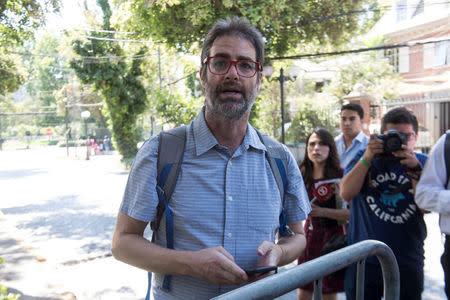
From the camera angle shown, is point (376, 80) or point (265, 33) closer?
point (265, 33)

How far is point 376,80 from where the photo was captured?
21047mm

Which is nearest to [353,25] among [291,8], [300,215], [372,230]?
[291,8]

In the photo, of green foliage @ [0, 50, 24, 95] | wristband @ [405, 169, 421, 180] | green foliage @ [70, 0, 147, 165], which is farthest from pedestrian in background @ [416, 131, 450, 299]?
green foliage @ [70, 0, 147, 165]

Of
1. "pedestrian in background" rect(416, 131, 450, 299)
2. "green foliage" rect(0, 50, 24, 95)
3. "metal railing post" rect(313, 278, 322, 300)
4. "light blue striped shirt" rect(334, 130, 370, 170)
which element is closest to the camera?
"metal railing post" rect(313, 278, 322, 300)

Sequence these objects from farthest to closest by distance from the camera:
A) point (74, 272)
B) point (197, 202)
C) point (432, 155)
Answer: point (74, 272) → point (432, 155) → point (197, 202)

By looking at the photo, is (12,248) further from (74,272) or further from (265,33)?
(265,33)

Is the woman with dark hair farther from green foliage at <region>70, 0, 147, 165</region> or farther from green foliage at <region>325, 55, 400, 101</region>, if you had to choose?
green foliage at <region>325, 55, 400, 101</region>

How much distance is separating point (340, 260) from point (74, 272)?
15.6ft

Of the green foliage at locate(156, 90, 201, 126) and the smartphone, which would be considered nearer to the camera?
the smartphone

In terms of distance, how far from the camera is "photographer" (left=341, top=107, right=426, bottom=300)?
8.74 feet

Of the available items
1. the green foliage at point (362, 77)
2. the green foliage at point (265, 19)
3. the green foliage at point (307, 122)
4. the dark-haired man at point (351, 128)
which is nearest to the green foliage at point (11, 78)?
the green foliage at point (265, 19)

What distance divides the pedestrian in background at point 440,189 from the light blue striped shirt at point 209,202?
127cm

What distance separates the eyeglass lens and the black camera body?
4.41 feet

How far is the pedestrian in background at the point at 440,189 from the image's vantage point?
8.12 ft
